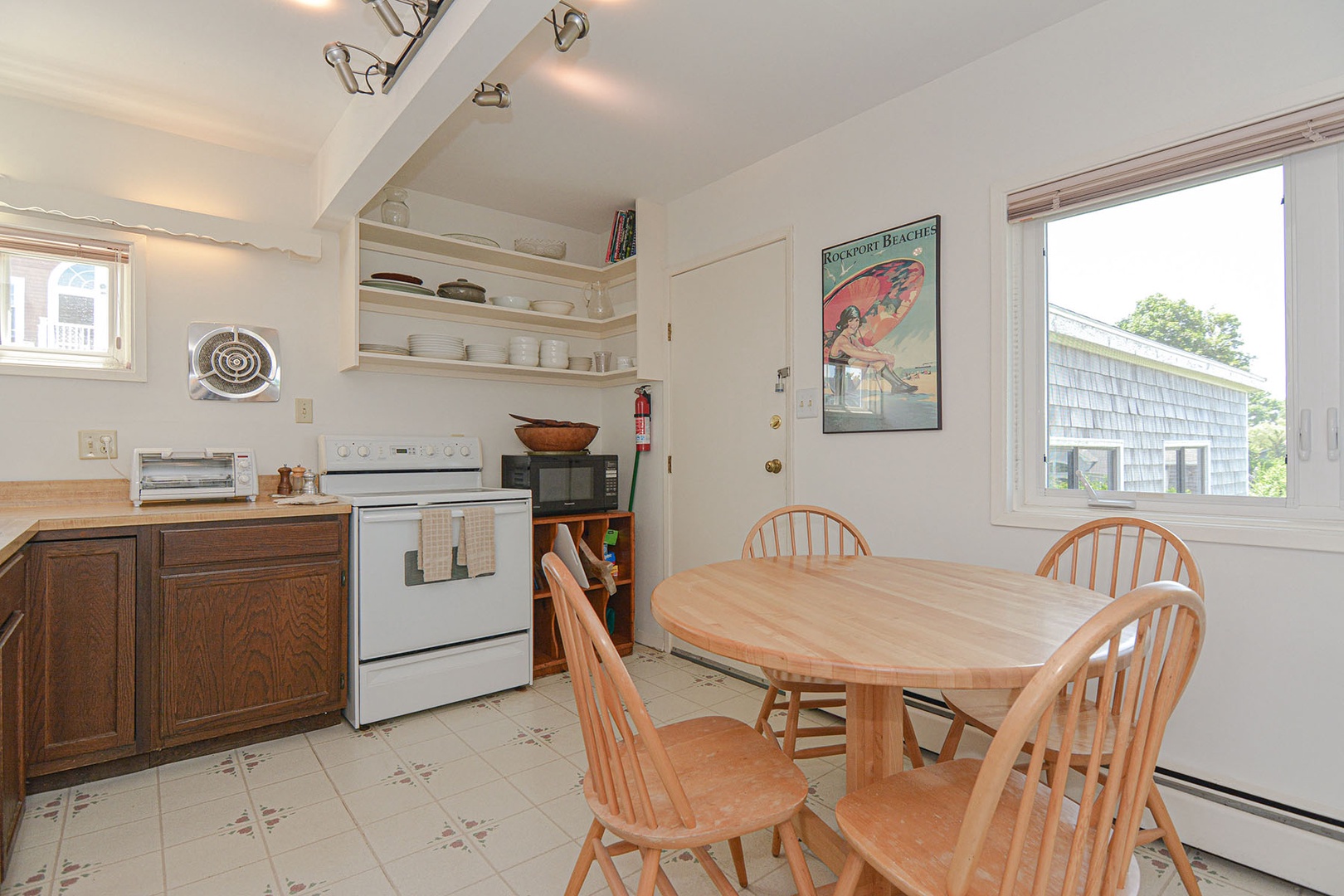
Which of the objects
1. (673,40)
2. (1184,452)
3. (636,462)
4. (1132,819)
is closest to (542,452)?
(636,462)

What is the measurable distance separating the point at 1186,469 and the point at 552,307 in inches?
110

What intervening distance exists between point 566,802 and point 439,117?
219cm

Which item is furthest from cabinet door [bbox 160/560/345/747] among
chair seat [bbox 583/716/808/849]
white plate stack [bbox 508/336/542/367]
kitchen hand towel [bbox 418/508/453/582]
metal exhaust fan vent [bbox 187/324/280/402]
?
chair seat [bbox 583/716/808/849]

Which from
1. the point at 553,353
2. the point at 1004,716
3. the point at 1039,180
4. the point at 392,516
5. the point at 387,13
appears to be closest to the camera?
the point at 1004,716

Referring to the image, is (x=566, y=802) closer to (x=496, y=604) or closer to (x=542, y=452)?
(x=496, y=604)

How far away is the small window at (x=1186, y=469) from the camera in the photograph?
1884mm

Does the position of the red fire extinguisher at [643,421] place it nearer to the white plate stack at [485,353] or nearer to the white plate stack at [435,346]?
the white plate stack at [485,353]

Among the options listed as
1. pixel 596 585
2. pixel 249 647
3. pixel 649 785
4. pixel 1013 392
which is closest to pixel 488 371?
pixel 596 585

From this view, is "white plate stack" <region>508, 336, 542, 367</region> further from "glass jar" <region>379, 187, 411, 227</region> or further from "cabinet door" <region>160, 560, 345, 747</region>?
"cabinet door" <region>160, 560, 345, 747</region>

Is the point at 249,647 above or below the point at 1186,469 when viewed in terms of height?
below

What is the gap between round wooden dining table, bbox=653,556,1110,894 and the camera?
104cm

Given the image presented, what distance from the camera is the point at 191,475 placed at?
2475 millimetres

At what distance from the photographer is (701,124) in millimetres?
2715

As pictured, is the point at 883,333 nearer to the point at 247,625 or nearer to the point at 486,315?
the point at 486,315
